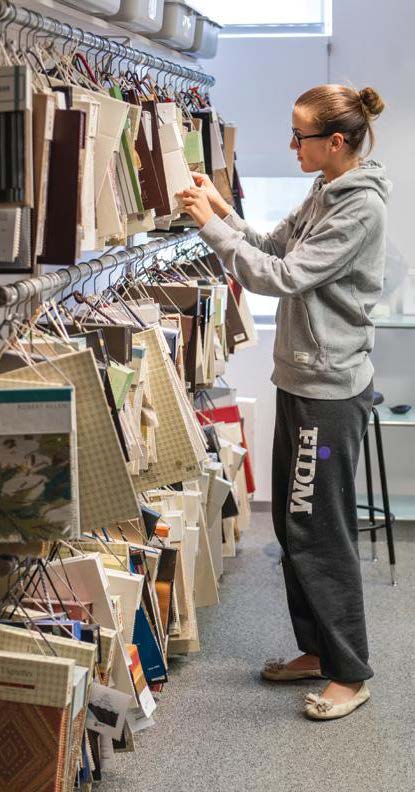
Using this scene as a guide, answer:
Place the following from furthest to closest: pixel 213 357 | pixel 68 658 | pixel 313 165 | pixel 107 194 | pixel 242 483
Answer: pixel 242 483 → pixel 213 357 → pixel 313 165 → pixel 107 194 → pixel 68 658

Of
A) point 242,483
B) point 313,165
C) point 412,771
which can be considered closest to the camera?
point 412,771

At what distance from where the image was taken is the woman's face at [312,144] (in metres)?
2.83

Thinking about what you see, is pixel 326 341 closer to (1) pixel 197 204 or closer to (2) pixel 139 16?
(1) pixel 197 204

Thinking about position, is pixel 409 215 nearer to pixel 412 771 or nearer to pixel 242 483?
pixel 242 483

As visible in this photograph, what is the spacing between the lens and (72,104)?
1992mm

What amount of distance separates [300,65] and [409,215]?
84cm

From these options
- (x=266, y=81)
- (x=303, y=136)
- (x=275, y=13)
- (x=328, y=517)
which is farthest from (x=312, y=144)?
(x=275, y=13)

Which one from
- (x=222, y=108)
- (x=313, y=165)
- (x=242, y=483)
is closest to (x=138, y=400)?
(x=313, y=165)

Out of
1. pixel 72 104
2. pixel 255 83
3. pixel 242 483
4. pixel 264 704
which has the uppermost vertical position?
pixel 255 83

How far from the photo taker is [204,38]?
167 inches

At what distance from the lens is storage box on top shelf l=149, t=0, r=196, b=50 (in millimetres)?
3615

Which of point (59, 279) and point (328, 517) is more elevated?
point (59, 279)

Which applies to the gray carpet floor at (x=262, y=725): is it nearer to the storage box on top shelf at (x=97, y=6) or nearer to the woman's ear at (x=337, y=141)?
the woman's ear at (x=337, y=141)

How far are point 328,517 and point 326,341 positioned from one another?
0.48 metres
